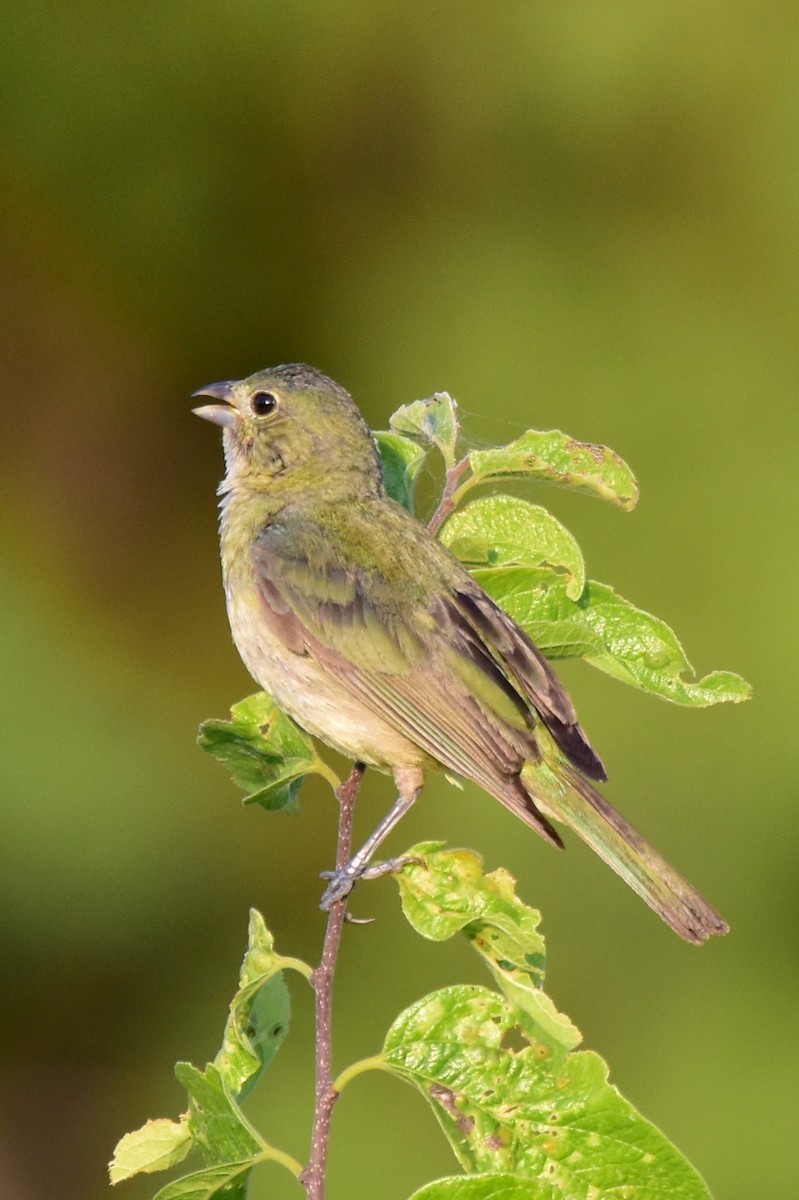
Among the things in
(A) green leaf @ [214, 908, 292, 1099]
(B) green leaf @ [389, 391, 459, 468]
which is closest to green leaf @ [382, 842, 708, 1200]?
(A) green leaf @ [214, 908, 292, 1099]

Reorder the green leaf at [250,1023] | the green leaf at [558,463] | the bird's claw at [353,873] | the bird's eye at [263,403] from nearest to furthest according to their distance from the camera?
the green leaf at [250,1023]
the bird's claw at [353,873]
the green leaf at [558,463]
the bird's eye at [263,403]

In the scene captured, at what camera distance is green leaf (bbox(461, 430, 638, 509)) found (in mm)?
2908

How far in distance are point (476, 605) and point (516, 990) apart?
1.08 metres

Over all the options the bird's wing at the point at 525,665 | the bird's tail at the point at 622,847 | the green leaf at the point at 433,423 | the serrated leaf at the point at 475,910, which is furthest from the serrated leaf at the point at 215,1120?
the green leaf at the point at 433,423

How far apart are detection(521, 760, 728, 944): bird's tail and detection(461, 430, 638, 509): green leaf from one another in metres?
0.61

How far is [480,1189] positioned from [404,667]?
4.89ft

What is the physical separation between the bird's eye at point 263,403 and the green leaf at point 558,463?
A: 1.06 meters

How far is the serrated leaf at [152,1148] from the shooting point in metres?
2.31

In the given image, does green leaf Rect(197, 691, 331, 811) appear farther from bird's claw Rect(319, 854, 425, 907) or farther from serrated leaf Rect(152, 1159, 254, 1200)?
serrated leaf Rect(152, 1159, 254, 1200)

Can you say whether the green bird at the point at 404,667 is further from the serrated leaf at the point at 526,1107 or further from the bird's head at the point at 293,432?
the serrated leaf at the point at 526,1107

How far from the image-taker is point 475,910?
246 cm

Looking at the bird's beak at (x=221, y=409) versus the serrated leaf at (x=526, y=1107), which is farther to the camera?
the bird's beak at (x=221, y=409)

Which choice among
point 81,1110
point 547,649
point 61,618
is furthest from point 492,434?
point 81,1110

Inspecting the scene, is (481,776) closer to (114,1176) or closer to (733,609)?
(114,1176)
